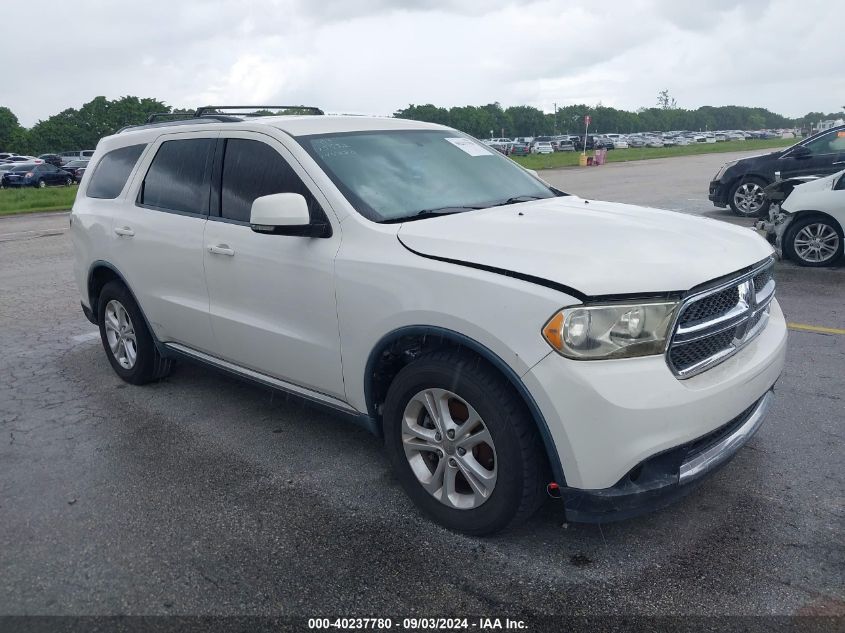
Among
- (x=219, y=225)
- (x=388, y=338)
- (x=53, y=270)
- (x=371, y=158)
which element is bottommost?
(x=53, y=270)

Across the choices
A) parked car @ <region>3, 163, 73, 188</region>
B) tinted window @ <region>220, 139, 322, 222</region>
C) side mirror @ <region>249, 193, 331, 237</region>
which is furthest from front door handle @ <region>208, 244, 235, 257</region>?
parked car @ <region>3, 163, 73, 188</region>

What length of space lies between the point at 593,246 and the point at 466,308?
0.59 metres

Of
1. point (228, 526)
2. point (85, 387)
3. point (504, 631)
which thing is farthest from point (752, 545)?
point (85, 387)

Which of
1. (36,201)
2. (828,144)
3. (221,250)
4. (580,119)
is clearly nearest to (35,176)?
(36,201)

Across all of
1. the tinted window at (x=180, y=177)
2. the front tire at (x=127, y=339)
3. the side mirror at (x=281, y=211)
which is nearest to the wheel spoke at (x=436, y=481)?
the side mirror at (x=281, y=211)

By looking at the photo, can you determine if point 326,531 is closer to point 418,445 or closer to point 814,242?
point 418,445

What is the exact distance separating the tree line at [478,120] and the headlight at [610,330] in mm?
3228

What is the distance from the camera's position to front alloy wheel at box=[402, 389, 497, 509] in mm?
3059

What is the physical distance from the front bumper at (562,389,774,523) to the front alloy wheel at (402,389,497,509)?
1.24ft

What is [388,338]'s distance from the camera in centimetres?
326

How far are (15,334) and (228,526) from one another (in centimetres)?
473

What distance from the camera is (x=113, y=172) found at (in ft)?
17.8

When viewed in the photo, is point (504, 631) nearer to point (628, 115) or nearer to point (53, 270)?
point (53, 270)

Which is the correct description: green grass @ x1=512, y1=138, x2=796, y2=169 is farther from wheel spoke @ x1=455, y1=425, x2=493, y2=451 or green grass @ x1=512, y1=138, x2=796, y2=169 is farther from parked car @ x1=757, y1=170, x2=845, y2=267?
wheel spoke @ x1=455, y1=425, x2=493, y2=451
